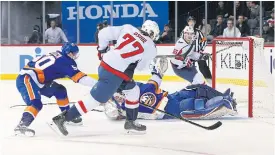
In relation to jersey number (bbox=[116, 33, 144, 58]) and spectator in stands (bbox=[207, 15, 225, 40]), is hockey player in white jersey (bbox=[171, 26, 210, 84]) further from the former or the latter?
spectator in stands (bbox=[207, 15, 225, 40])

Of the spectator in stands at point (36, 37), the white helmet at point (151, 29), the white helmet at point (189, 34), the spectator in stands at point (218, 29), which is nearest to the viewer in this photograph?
the white helmet at point (151, 29)

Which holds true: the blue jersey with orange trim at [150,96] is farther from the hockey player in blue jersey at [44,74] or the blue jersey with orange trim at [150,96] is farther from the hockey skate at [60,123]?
the hockey skate at [60,123]

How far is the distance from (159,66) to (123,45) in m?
1.42

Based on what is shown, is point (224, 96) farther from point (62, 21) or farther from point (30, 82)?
point (62, 21)

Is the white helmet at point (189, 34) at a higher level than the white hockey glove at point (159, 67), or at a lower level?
higher

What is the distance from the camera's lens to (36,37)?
→ 9.48 m

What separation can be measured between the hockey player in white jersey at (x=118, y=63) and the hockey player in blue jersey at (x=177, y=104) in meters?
0.61

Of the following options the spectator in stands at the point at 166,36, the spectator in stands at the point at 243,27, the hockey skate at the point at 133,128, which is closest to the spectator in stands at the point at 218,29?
the spectator in stands at the point at 243,27

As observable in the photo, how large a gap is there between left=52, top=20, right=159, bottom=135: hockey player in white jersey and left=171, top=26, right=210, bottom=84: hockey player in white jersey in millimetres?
1595

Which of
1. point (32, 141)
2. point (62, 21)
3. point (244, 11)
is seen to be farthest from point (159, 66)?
point (62, 21)

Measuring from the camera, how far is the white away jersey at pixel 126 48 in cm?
410

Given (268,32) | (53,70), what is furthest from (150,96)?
(268,32)

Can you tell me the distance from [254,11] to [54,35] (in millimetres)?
2921

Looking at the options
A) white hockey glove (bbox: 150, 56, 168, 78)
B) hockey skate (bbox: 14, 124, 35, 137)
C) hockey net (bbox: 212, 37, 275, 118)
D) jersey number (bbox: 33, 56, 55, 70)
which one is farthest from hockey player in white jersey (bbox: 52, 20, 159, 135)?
hockey net (bbox: 212, 37, 275, 118)
